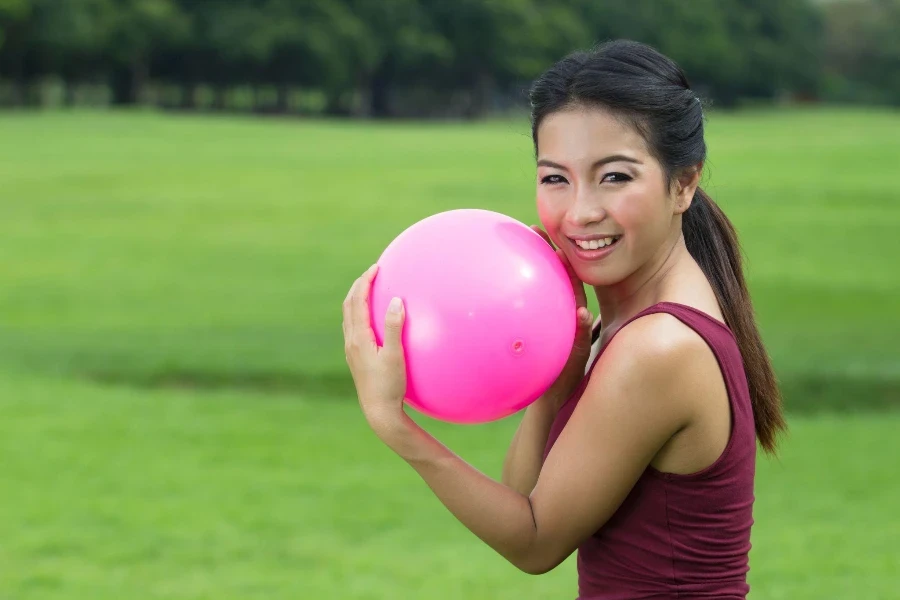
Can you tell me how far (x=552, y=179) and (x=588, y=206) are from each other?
0.11 metres

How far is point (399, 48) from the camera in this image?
8181 cm

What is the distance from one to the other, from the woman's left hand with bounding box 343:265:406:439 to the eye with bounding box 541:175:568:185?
35 cm

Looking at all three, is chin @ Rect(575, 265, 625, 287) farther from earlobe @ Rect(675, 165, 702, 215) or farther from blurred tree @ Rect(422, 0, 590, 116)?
blurred tree @ Rect(422, 0, 590, 116)

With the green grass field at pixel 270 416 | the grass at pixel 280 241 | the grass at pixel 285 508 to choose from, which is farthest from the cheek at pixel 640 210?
the grass at pixel 285 508

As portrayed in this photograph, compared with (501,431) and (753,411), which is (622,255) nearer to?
(753,411)

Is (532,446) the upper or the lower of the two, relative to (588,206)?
lower

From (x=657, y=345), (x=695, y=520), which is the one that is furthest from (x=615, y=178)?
(x=695, y=520)

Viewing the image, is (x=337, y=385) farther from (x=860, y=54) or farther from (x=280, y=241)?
(x=860, y=54)

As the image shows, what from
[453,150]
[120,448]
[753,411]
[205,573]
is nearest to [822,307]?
[120,448]

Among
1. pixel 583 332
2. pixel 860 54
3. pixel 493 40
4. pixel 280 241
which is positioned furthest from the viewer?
pixel 860 54

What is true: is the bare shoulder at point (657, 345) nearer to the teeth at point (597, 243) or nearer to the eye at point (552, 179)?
the teeth at point (597, 243)

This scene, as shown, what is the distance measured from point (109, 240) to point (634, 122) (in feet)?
60.3

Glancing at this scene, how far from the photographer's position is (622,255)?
2.31 metres

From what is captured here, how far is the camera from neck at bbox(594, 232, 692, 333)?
235cm
